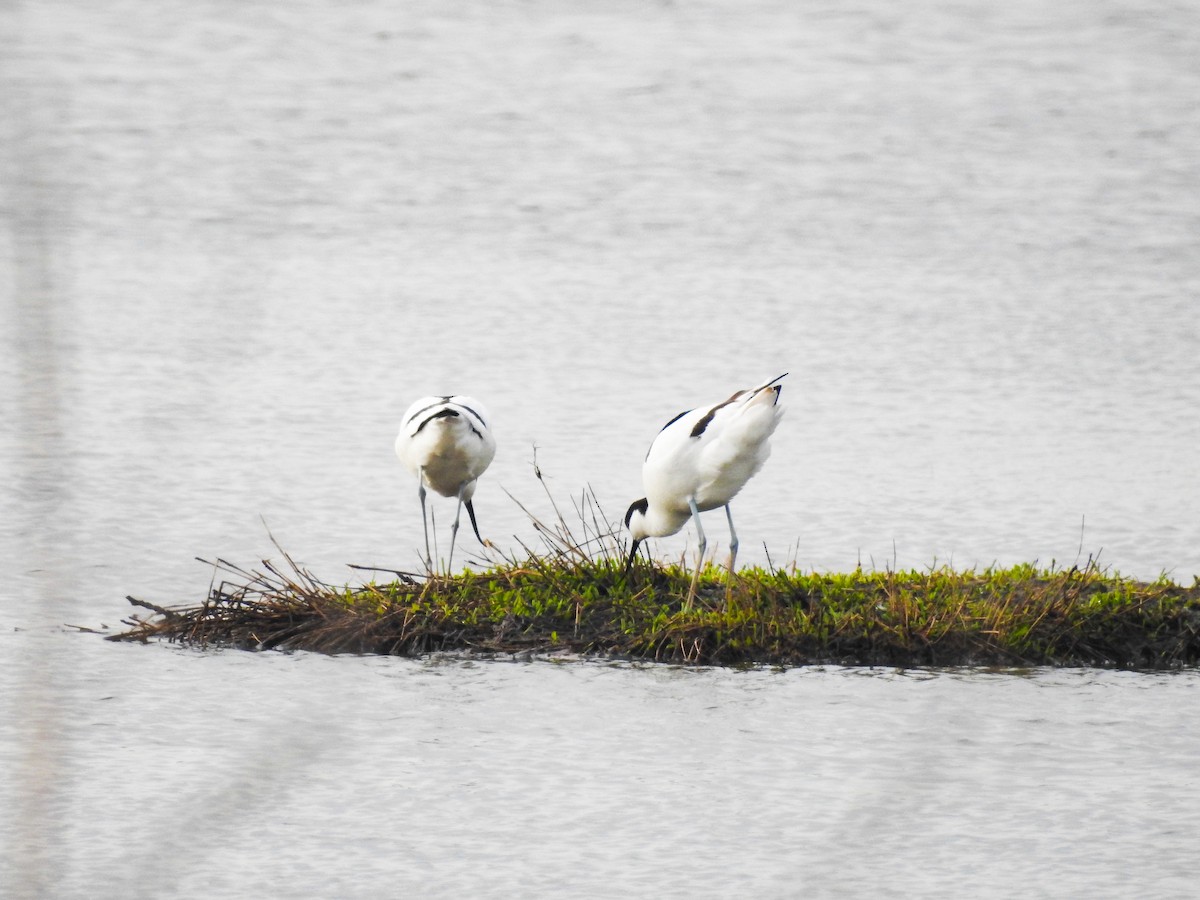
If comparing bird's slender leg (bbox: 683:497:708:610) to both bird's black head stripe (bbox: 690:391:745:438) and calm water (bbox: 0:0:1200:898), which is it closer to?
bird's black head stripe (bbox: 690:391:745:438)

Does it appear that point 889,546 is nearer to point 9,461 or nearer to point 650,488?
point 650,488

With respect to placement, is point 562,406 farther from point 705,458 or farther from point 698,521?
point 705,458

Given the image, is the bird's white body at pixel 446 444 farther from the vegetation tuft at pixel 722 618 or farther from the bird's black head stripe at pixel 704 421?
the bird's black head stripe at pixel 704 421

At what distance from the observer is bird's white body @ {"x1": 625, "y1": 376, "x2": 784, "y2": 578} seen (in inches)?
250

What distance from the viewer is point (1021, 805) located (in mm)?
4703

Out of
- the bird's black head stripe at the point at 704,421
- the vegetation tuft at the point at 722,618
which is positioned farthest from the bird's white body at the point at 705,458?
the vegetation tuft at the point at 722,618

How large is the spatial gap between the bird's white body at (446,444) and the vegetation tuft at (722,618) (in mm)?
843

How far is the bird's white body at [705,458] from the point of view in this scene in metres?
6.36

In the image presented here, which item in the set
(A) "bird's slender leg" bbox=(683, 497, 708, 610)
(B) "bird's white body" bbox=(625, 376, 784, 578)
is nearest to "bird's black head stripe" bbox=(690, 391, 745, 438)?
(B) "bird's white body" bbox=(625, 376, 784, 578)

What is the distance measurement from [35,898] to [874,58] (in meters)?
16.0

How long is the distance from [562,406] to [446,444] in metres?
3.17

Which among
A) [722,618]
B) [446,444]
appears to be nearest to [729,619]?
[722,618]

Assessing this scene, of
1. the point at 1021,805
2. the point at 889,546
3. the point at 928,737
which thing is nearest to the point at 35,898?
the point at 1021,805

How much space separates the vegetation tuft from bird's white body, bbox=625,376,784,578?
0.72 feet
